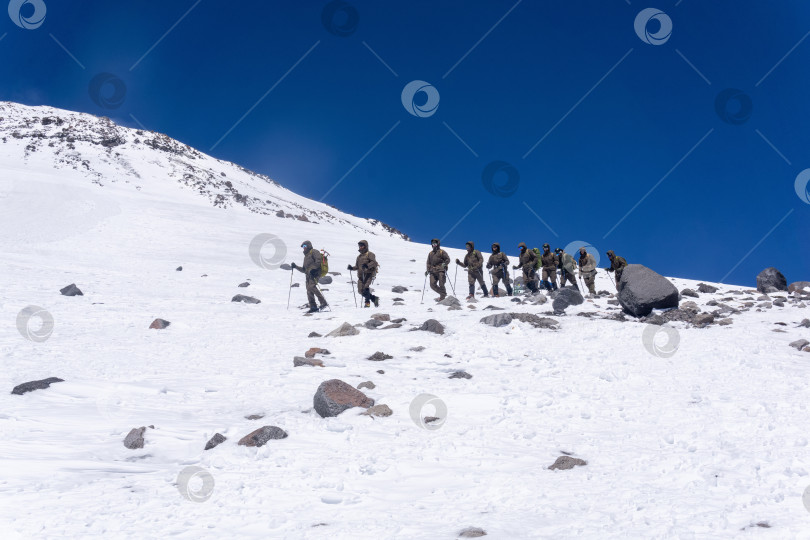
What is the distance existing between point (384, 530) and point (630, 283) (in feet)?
43.5

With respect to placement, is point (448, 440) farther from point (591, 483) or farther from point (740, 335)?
point (740, 335)

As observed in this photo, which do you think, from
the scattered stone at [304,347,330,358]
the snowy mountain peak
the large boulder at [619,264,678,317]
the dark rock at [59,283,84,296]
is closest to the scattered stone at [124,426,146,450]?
the scattered stone at [304,347,330,358]

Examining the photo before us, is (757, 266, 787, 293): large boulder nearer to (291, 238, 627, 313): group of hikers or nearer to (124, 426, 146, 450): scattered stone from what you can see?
(291, 238, 627, 313): group of hikers

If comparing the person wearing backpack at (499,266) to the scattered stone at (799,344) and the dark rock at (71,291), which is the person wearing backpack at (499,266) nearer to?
the scattered stone at (799,344)

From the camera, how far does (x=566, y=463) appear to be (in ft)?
18.7

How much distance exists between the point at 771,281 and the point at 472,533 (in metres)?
21.7

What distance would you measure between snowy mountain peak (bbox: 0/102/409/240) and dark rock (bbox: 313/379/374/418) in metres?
49.5

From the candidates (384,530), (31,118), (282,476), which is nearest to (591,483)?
(384,530)

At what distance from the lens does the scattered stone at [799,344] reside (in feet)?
35.0

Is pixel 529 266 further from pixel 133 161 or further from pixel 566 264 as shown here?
pixel 133 161

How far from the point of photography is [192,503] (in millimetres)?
4777

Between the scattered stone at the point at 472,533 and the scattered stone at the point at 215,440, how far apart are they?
10.6 ft

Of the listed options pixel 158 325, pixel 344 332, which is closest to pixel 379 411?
pixel 344 332

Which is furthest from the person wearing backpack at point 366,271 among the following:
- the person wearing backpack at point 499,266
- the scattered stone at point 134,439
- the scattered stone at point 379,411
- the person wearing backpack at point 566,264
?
the scattered stone at point 134,439
